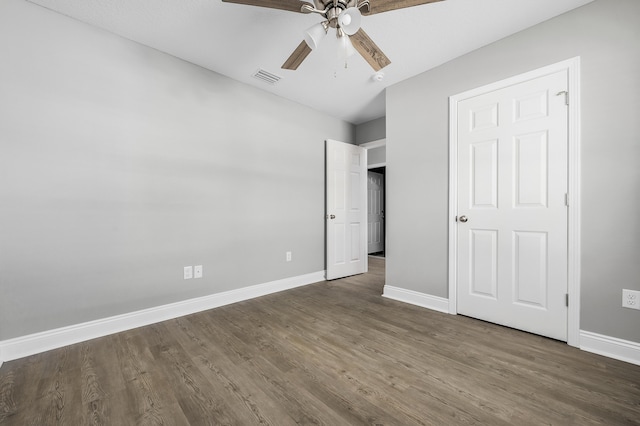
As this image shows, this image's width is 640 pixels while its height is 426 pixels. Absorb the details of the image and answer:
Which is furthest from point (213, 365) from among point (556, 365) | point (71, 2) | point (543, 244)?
point (71, 2)

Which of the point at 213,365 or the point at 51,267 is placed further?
the point at 51,267

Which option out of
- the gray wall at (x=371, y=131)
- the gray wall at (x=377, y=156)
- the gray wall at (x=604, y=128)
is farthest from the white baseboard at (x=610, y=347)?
the gray wall at (x=377, y=156)

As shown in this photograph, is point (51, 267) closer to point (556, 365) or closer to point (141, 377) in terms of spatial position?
point (141, 377)

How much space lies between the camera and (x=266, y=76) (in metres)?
2.94

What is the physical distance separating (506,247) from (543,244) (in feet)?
0.84

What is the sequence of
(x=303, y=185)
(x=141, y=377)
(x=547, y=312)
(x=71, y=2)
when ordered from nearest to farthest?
1. (x=141, y=377)
2. (x=71, y=2)
3. (x=547, y=312)
4. (x=303, y=185)

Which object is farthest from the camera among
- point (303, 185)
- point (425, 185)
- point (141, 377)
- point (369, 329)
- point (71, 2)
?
point (303, 185)

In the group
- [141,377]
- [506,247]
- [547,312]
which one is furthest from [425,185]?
[141,377]

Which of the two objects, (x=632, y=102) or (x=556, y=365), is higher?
(x=632, y=102)

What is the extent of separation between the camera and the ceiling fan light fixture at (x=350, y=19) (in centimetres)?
140

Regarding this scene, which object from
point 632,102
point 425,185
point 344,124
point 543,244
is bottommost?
point 543,244

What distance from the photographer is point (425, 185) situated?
2838 mm

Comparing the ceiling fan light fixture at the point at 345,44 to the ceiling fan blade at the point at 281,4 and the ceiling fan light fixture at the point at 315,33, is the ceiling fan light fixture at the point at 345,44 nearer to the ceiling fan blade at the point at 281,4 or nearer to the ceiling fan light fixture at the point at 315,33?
the ceiling fan light fixture at the point at 315,33

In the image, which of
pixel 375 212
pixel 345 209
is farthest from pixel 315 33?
pixel 375 212
